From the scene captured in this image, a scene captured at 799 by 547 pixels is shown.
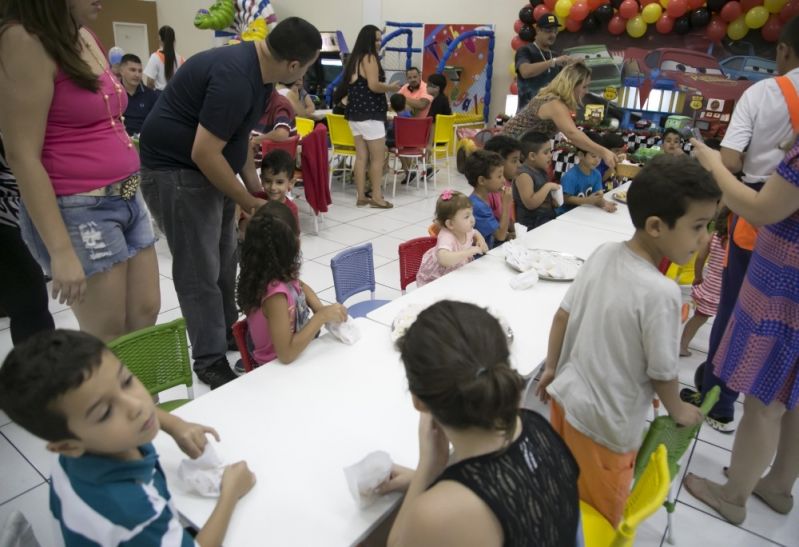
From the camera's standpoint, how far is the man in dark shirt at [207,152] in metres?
1.86

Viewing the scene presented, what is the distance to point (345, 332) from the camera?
1.64m

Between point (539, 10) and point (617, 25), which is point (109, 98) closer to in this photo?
point (617, 25)

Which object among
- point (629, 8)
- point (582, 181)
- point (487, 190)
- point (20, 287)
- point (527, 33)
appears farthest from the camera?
point (527, 33)

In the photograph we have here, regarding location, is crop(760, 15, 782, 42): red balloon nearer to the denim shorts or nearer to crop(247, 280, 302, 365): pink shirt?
crop(247, 280, 302, 365): pink shirt

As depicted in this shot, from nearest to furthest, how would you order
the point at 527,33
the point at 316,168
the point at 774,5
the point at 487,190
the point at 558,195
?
1. the point at 487,190
2. the point at 558,195
3. the point at 316,168
4. the point at 774,5
5. the point at 527,33

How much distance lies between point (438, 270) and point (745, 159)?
4.28 ft

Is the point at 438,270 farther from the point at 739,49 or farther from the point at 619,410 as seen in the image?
the point at 739,49

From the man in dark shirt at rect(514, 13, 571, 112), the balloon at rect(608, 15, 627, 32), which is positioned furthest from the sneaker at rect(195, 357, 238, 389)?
the balloon at rect(608, 15, 627, 32)

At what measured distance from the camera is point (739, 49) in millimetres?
6090

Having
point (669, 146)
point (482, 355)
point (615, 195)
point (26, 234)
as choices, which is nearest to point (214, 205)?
point (26, 234)

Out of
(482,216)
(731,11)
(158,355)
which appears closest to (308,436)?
(158,355)

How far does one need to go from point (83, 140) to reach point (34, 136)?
135mm

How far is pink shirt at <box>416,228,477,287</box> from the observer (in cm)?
237

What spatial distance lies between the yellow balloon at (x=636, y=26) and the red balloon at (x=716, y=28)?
71cm
